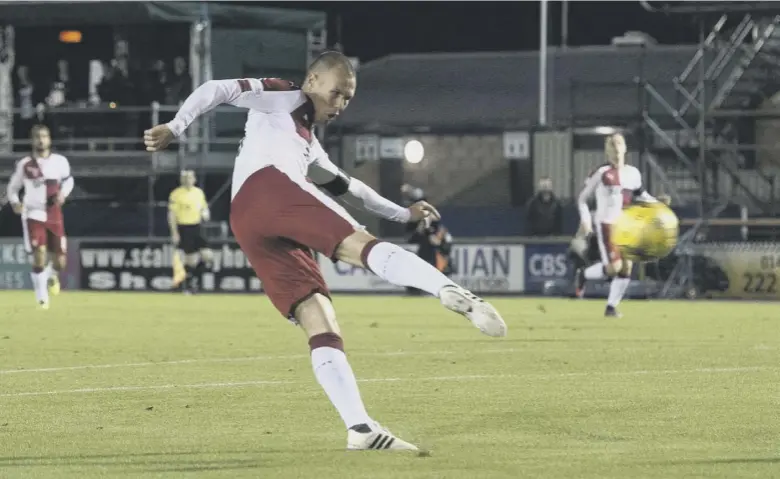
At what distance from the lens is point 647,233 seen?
2019 centimetres

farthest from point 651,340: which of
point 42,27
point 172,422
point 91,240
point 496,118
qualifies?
point 42,27

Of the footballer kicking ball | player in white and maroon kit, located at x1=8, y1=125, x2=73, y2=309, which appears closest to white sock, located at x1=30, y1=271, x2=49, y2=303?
player in white and maroon kit, located at x1=8, y1=125, x2=73, y2=309

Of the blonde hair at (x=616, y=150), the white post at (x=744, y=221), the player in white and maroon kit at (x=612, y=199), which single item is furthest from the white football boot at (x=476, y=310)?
the white post at (x=744, y=221)

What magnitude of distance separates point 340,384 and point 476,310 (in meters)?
1.13

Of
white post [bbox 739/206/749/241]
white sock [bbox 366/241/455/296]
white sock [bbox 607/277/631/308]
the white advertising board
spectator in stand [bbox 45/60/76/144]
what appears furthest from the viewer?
spectator in stand [bbox 45/60/76/144]

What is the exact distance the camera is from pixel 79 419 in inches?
435

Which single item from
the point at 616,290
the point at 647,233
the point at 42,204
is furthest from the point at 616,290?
the point at 42,204

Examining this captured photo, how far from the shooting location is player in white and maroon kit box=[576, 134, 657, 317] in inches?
970

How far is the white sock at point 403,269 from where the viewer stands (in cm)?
869

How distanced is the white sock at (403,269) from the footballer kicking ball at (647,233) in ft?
38.0

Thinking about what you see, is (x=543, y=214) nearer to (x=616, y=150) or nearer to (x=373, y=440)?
(x=616, y=150)

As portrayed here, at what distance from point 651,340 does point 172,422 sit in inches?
368

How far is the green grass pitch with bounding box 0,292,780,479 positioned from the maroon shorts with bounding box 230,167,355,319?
84 cm

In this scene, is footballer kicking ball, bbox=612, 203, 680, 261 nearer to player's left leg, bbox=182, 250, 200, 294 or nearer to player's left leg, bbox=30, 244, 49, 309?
player's left leg, bbox=30, 244, 49, 309
